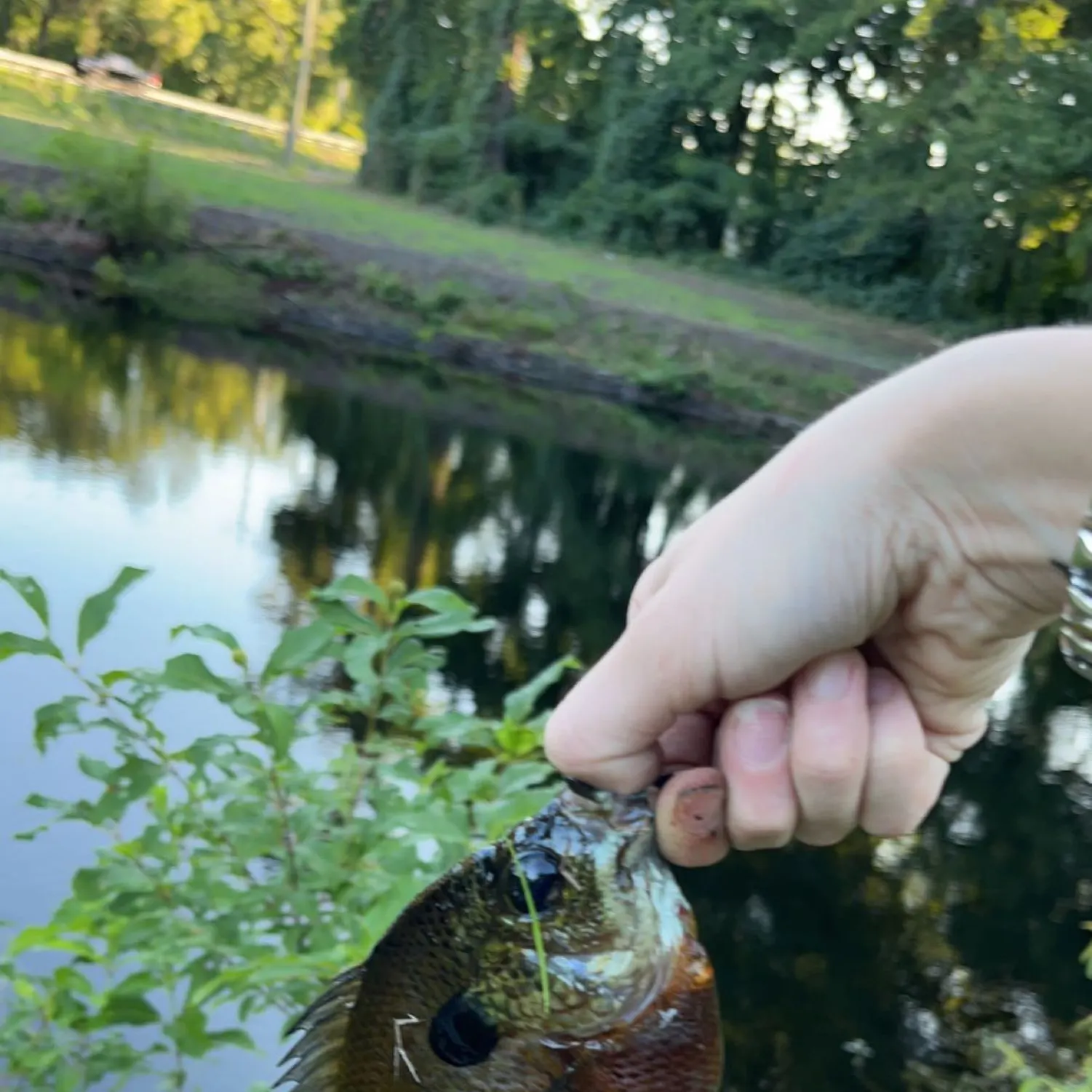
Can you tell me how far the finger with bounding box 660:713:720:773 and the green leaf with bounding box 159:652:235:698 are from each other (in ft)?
3.05

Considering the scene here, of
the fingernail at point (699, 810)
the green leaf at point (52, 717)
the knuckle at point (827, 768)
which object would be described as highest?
the knuckle at point (827, 768)

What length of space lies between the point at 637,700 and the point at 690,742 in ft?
0.56

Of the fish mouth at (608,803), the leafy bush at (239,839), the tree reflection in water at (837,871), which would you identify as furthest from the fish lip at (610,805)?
the tree reflection in water at (837,871)

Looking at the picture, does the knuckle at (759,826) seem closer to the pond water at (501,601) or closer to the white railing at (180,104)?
the pond water at (501,601)

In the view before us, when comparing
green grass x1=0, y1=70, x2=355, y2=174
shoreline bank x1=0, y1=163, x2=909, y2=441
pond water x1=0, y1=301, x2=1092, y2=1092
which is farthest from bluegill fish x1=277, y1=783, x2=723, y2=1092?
green grass x1=0, y1=70, x2=355, y2=174

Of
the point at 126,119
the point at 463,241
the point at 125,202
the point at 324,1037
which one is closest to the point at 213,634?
the point at 324,1037

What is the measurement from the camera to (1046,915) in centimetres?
615

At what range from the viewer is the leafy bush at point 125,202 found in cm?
1628

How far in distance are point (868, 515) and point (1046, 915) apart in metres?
5.78

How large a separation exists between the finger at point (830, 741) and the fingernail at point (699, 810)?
9 cm

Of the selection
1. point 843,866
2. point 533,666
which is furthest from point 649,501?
point 843,866

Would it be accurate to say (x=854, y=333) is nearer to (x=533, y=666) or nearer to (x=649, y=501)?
(x=649, y=501)

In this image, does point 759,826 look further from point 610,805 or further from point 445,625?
point 445,625

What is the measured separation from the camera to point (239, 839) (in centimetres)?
215
